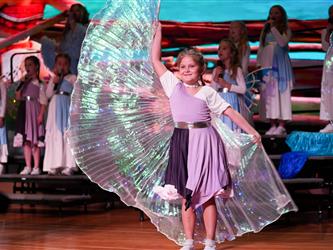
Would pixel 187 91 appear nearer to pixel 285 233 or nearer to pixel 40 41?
pixel 285 233

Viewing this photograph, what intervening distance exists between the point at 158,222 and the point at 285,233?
4.22ft

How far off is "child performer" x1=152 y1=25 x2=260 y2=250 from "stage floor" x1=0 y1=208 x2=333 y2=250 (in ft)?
2.02

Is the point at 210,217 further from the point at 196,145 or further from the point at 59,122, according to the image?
the point at 59,122

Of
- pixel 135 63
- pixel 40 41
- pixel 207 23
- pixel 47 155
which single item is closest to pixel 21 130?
pixel 47 155

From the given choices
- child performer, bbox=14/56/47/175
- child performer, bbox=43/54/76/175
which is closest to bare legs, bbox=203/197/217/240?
child performer, bbox=43/54/76/175

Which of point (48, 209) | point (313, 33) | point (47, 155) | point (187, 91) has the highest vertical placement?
point (313, 33)

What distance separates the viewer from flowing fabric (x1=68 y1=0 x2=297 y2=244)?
556 cm

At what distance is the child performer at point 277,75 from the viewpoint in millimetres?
8070

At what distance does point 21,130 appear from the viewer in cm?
852

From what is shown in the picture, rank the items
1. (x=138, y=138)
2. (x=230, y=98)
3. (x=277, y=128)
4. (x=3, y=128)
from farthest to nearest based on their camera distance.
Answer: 1. (x=3, y=128)
2. (x=277, y=128)
3. (x=230, y=98)
4. (x=138, y=138)

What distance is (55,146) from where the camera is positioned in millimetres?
8273

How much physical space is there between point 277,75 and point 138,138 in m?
2.90

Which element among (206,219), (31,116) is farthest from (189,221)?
(31,116)

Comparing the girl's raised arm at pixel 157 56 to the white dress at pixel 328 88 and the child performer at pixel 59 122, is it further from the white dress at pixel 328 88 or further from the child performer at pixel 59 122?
the child performer at pixel 59 122
